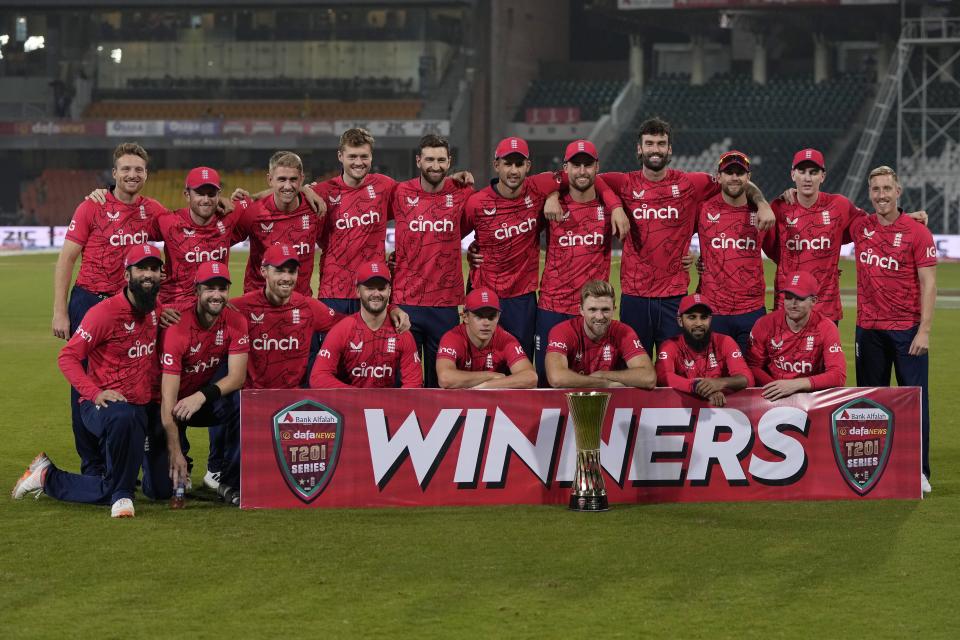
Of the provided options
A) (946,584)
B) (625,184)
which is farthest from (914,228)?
(946,584)

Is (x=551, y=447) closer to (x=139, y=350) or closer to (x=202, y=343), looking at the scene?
(x=202, y=343)

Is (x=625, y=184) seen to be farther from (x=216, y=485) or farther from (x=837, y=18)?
(x=837, y=18)

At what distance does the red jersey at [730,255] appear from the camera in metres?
10.0

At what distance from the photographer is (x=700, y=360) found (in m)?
9.47

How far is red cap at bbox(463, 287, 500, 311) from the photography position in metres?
9.26

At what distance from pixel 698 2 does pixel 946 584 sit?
134 ft

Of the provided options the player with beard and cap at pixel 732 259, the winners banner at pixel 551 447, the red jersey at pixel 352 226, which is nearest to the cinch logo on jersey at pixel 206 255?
the red jersey at pixel 352 226

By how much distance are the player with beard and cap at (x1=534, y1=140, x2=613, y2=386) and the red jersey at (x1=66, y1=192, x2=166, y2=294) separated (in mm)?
2881

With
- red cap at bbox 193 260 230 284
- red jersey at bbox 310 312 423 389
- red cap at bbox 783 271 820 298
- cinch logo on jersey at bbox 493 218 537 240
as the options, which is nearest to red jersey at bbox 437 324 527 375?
red jersey at bbox 310 312 423 389

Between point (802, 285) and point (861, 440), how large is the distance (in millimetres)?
1116

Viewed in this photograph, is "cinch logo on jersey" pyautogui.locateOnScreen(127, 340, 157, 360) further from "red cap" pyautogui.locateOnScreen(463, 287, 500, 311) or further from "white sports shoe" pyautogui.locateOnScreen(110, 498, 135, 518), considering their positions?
"red cap" pyautogui.locateOnScreen(463, 287, 500, 311)

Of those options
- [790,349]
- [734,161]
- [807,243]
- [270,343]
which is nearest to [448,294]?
[270,343]

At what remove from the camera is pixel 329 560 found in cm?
754

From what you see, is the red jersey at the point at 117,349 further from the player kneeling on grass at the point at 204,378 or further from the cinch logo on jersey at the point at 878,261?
the cinch logo on jersey at the point at 878,261
